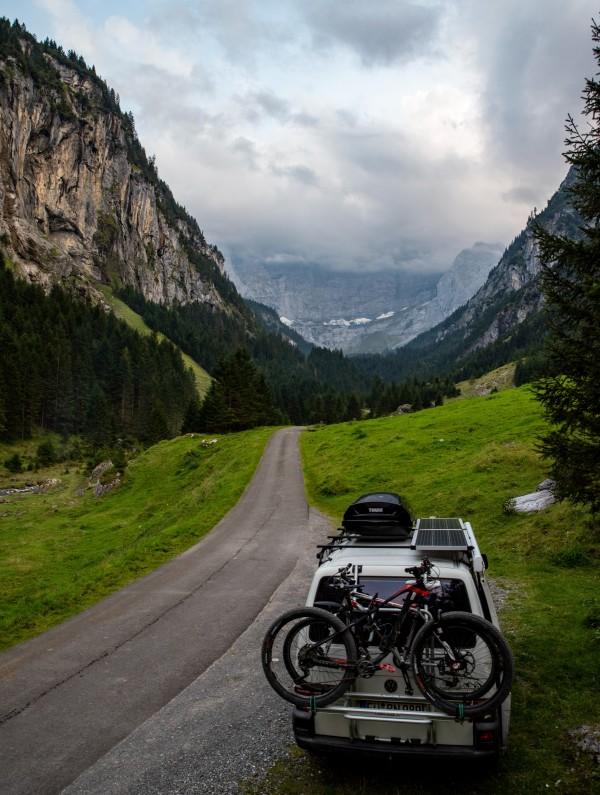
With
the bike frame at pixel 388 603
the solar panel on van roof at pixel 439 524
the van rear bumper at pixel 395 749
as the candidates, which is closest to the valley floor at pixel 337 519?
the van rear bumper at pixel 395 749

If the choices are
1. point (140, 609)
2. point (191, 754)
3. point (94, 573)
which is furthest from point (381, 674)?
point (94, 573)

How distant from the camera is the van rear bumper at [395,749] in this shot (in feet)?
20.6

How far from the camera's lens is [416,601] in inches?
275

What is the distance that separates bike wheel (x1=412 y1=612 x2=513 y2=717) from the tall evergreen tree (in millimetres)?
4441

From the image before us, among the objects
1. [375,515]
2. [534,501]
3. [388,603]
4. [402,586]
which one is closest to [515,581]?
[375,515]

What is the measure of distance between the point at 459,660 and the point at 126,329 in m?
162

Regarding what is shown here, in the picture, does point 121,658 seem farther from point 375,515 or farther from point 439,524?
point 439,524

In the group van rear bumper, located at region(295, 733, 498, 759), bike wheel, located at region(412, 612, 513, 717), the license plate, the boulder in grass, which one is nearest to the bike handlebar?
bike wheel, located at region(412, 612, 513, 717)

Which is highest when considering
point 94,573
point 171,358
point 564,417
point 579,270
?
point 171,358

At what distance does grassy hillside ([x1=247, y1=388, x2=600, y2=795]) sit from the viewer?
6906mm

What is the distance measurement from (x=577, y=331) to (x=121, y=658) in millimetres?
12237

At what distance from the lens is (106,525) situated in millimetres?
36094

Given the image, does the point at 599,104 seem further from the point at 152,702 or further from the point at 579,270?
the point at 152,702

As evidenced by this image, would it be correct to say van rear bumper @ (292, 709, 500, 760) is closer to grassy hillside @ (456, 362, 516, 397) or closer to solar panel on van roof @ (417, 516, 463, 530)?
solar panel on van roof @ (417, 516, 463, 530)
